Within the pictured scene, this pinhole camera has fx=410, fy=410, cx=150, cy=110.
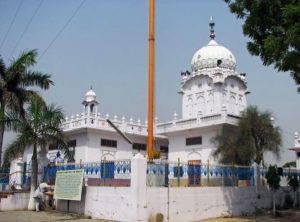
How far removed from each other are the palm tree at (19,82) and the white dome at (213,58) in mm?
18355

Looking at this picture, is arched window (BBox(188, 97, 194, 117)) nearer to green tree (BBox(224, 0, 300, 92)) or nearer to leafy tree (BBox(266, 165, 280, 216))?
leafy tree (BBox(266, 165, 280, 216))

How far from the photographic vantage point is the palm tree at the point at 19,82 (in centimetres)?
1911

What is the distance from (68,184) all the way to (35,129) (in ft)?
Result: 10.3

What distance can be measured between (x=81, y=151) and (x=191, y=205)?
681 inches

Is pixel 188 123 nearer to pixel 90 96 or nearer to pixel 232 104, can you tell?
pixel 232 104

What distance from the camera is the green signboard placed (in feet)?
51.3

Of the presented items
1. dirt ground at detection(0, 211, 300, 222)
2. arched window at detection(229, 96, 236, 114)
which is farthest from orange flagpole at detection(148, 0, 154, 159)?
arched window at detection(229, 96, 236, 114)

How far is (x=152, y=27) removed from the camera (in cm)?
1631

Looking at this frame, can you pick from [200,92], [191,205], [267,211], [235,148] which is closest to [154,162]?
[191,205]

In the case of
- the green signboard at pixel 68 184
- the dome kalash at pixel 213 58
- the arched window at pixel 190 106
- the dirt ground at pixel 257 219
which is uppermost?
the dome kalash at pixel 213 58

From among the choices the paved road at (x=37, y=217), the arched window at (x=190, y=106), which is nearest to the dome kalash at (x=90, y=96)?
the arched window at (x=190, y=106)

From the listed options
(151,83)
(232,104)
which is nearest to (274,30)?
(151,83)

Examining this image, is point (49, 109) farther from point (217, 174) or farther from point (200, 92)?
point (200, 92)

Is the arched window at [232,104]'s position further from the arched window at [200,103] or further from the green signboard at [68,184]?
the green signboard at [68,184]
